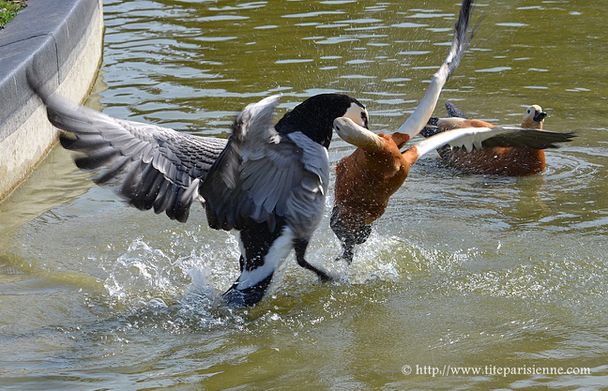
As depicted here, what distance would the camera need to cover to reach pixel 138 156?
5.32 metres

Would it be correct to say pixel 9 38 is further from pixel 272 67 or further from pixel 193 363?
pixel 193 363

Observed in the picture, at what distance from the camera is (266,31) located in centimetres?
1123

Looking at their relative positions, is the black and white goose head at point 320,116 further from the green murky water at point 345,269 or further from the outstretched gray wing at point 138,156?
the green murky water at point 345,269

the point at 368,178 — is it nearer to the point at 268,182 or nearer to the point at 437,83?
the point at 268,182

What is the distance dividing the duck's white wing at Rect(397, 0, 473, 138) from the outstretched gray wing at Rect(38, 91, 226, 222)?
3.47ft

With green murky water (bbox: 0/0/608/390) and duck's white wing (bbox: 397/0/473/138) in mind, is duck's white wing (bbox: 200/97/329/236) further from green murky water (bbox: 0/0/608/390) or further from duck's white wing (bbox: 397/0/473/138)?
duck's white wing (bbox: 397/0/473/138)

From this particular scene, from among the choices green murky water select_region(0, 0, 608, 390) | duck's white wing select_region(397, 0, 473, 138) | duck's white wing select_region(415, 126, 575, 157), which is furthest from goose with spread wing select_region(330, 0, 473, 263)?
green murky water select_region(0, 0, 608, 390)

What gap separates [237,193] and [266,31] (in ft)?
20.9

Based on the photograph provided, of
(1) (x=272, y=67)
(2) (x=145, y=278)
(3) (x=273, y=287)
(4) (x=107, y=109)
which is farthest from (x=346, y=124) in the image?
(1) (x=272, y=67)

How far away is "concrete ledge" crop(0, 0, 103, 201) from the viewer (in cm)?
688

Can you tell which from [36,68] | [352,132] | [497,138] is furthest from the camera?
[36,68]

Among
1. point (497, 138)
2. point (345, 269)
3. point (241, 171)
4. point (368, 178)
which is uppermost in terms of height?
point (241, 171)

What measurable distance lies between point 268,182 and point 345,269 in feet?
3.29

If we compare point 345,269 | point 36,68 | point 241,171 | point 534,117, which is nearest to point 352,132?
point 241,171
